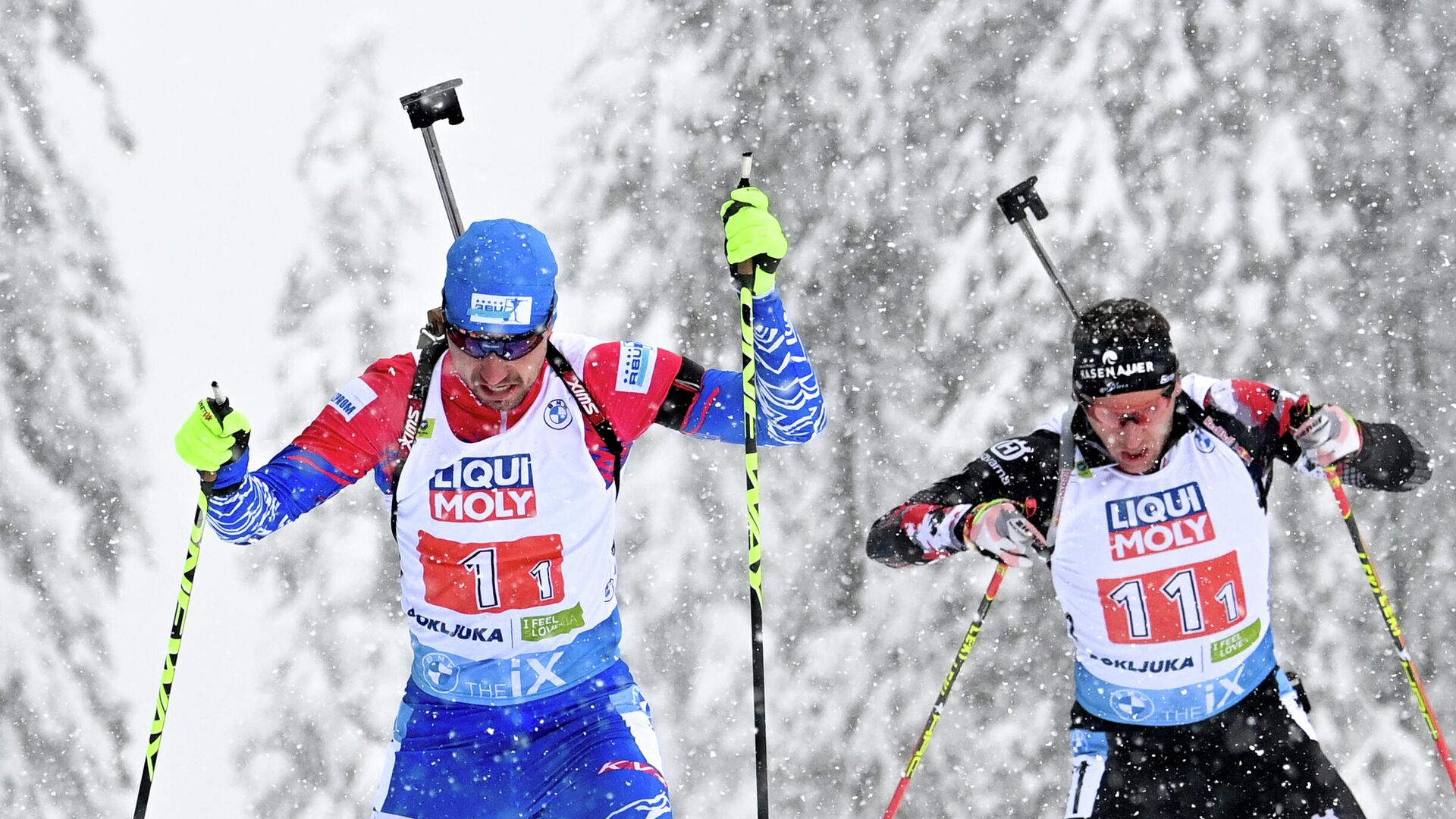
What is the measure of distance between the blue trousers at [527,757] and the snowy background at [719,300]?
3664mm

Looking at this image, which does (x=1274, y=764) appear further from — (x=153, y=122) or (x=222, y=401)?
(x=153, y=122)

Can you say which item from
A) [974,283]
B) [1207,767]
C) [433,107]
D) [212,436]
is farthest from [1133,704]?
[974,283]

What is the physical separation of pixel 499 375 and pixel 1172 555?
1.66m

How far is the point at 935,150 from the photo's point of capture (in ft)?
21.9

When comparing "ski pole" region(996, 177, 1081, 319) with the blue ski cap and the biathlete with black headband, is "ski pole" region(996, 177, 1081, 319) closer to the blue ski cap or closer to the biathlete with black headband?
the biathlete with black headband

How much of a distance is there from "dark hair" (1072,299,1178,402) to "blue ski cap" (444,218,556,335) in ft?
4.03

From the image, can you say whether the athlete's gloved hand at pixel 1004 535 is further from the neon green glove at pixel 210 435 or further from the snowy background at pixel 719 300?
the snowy background at pixel 719 300

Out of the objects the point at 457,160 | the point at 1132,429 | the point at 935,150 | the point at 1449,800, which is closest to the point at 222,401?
the point at 1132,429

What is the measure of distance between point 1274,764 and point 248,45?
17.3ft

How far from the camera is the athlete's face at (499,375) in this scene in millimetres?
A: 2977

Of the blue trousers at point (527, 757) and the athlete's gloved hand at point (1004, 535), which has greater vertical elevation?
the athlete's gloved hand at point (1004, 535)

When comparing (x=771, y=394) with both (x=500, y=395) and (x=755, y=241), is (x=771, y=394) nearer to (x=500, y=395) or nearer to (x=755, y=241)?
(x=755, y=241)

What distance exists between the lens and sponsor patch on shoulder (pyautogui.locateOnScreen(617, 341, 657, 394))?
320 centimetres

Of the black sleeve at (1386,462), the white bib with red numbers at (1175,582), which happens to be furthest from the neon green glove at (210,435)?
the black sleeve at (1386,462)
